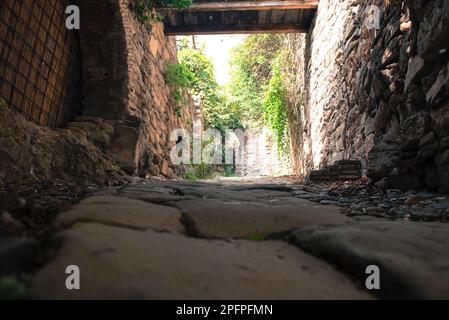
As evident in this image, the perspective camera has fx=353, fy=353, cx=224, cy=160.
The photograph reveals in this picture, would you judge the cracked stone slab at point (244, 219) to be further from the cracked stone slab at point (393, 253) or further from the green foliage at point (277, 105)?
the green foliage at point (277, 105)

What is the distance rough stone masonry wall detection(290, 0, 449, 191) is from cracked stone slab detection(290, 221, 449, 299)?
1059mm

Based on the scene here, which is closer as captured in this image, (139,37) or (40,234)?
(40,234)

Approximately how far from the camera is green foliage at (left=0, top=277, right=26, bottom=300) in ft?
2.26

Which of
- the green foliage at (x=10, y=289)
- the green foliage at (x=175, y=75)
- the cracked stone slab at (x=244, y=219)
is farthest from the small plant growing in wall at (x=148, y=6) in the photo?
the green foliage at (x=10, y=289)

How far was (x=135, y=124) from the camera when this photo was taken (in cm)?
405

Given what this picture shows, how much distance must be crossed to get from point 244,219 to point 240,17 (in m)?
5.96

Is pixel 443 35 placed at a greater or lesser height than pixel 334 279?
greater

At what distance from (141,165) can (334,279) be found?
3.54 m

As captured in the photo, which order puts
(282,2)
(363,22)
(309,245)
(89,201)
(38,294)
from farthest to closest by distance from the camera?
(282,2)
(363,22)
(89,201)
(309,245)
(38,294)

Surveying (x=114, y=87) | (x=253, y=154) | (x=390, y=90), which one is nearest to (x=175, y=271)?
(x=390, y=90)

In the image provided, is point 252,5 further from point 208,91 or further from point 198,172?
point 208,91

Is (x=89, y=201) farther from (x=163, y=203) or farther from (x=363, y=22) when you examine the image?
(x=363, y=22)

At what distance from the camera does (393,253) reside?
107 cm

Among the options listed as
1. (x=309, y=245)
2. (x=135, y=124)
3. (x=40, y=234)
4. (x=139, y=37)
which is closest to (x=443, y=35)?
(x=309, y=245)
